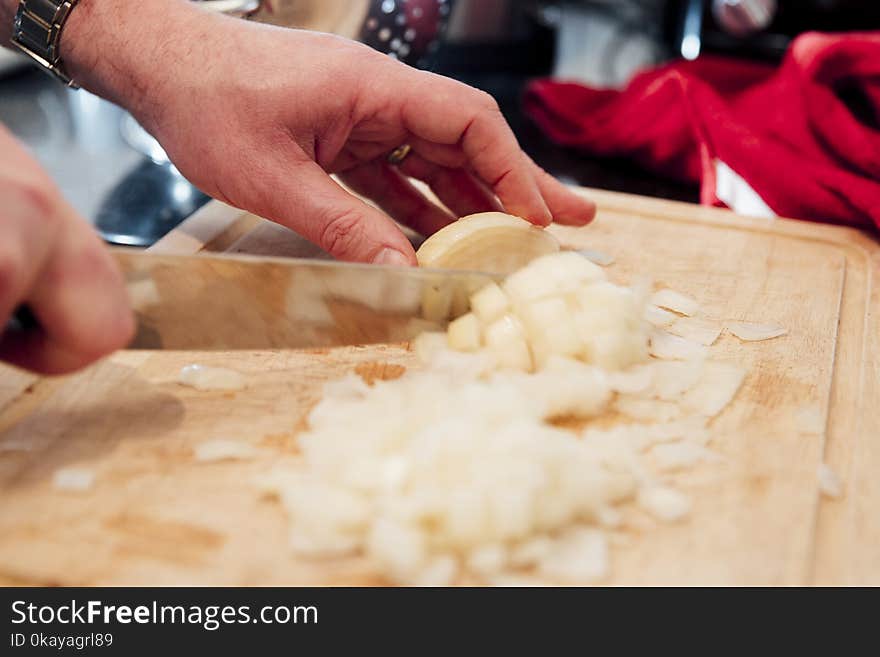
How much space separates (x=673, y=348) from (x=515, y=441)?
0.40 meters

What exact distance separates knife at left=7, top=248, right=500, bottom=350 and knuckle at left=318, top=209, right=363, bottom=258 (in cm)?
12

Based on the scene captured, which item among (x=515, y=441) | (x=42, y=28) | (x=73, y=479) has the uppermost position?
(x=42, y=28)

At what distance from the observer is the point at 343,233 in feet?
3.72

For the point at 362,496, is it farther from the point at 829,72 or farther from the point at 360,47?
the point at 829,72

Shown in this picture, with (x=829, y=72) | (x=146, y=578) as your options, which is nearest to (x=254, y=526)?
(x=146, y=578)

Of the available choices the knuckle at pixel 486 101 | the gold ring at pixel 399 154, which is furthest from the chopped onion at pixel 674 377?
the gold ring at pixel 399 154

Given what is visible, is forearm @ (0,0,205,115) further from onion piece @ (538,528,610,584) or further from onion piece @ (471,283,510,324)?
onion piece @ (538,528,610,584)

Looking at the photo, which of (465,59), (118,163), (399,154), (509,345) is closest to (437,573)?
(509,345)

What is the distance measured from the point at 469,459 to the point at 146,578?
1.02ft

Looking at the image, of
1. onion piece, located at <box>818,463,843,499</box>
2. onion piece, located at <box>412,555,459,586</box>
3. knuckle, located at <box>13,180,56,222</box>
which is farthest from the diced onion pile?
knuckle, located at <box>13,180,56,222</box>

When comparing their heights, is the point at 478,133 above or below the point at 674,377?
above

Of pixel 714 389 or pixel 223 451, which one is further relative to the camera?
pixel 714 389

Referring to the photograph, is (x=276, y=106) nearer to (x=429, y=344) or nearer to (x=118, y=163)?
(x=429, y=344)

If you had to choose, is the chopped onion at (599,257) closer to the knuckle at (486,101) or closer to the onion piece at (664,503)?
the knuckle at (486,101)
